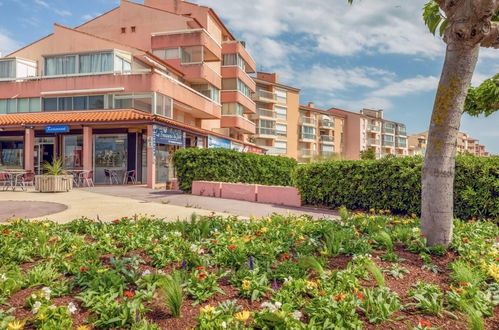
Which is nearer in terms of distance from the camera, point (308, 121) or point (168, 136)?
point (168, 136)

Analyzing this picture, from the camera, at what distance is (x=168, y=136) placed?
70.7 feet

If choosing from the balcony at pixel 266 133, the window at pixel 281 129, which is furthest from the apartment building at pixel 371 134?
the balcony at pixel 266 133

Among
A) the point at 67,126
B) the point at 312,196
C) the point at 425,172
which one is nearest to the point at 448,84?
the point at 425,172

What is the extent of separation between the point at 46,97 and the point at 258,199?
757 inches

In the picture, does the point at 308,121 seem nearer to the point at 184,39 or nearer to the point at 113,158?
the point at 184,39

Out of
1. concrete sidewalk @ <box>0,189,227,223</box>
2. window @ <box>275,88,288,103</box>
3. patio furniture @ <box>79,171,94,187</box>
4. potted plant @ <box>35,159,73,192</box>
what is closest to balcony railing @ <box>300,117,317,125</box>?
window @ <box>275,88,288,103</box>

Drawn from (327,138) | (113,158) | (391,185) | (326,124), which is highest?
(326,124)

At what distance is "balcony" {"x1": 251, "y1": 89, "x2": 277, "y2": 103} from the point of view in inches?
2379

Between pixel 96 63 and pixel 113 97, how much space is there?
114 inches

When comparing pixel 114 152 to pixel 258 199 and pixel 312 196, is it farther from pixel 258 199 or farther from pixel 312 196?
pixel 312 196

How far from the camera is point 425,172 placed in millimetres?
4145

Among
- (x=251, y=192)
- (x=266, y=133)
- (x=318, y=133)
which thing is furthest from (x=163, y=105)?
(x=318, y=133)

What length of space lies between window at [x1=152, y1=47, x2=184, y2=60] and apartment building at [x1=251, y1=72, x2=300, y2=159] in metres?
29.6

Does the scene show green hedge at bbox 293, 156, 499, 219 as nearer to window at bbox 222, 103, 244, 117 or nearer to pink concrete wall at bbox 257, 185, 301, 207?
pink concrete wall at bbox 257, 185, 301, 207
